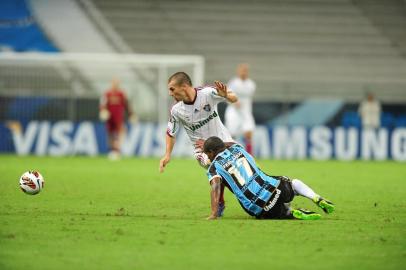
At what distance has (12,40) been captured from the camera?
30.9 meters

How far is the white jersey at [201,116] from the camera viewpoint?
11242mm

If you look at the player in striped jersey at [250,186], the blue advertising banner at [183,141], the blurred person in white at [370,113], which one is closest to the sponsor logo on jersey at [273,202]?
the player in striped jersey at [250,186]

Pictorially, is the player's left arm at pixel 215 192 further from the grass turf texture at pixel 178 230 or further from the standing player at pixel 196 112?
the standing player at pixel 196 112

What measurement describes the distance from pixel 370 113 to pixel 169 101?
6.39 m

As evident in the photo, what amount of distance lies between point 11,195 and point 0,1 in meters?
19.8

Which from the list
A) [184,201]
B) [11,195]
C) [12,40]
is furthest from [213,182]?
Result: [12,40]

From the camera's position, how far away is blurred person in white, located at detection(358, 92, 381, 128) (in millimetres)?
27453

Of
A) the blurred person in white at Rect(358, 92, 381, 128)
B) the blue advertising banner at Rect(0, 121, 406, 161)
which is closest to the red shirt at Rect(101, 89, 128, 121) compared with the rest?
the blue advertising banner at Rect(0, 121, 406, 161)

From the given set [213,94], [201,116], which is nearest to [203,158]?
[201,116]

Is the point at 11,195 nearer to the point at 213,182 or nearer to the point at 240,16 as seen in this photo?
the point at 213,182

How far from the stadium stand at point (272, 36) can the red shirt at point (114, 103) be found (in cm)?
571

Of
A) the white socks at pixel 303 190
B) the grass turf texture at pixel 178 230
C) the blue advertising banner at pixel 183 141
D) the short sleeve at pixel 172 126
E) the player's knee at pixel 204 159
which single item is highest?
the blue advertising banner at pixel 183 141

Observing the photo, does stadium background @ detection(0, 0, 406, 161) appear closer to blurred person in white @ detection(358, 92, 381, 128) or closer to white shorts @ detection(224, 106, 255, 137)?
blurred person in white @ detection(358, 92, 381, 128)

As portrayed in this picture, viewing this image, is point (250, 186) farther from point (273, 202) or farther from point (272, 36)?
point (272, 36)
